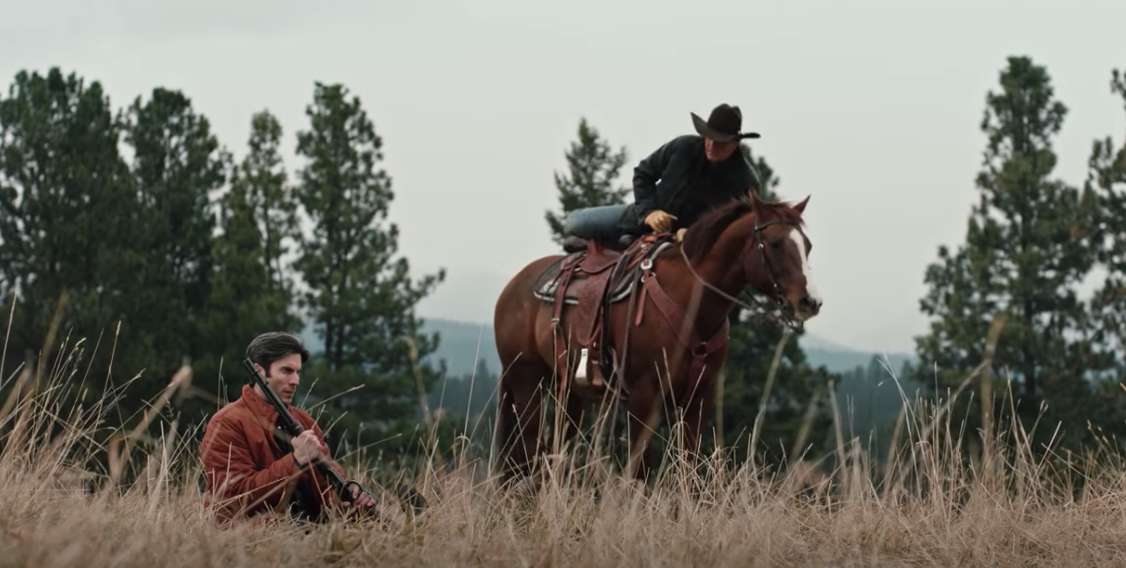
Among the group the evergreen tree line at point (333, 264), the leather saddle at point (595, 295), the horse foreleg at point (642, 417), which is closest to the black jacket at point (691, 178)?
the leather saddle at point (595, 295)

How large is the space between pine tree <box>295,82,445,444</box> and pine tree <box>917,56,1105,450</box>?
13362mm

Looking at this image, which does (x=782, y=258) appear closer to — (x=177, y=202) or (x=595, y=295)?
(x=595, y=295)

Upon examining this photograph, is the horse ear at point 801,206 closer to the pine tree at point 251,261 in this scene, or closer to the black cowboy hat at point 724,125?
the black cowboy hat at point 724,125

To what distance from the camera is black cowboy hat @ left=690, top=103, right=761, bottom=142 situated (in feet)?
28.5

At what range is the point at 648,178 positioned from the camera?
934cm

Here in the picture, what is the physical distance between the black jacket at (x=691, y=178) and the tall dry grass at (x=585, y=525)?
232 centimetres

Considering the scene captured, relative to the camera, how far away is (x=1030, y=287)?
34.5m

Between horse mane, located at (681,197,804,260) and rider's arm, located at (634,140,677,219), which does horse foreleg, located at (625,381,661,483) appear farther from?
rider's arm, located at (634,140,677,219)

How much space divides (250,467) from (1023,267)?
31000 millimetres

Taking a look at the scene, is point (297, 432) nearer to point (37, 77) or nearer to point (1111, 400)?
point (1111, 400)

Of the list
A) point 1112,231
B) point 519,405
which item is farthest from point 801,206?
point 1112,231

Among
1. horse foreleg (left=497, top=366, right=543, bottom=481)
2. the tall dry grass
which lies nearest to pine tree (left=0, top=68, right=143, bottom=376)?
horse foreleg (left=497, top=366, right=543, bottom=481)

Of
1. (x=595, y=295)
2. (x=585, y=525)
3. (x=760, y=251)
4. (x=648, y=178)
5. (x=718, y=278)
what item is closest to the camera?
(x=585, y=525)

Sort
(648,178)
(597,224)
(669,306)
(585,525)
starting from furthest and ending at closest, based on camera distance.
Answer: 1. (597,224)
2. (648,178)
3. (669,306)
4. (585,525)
